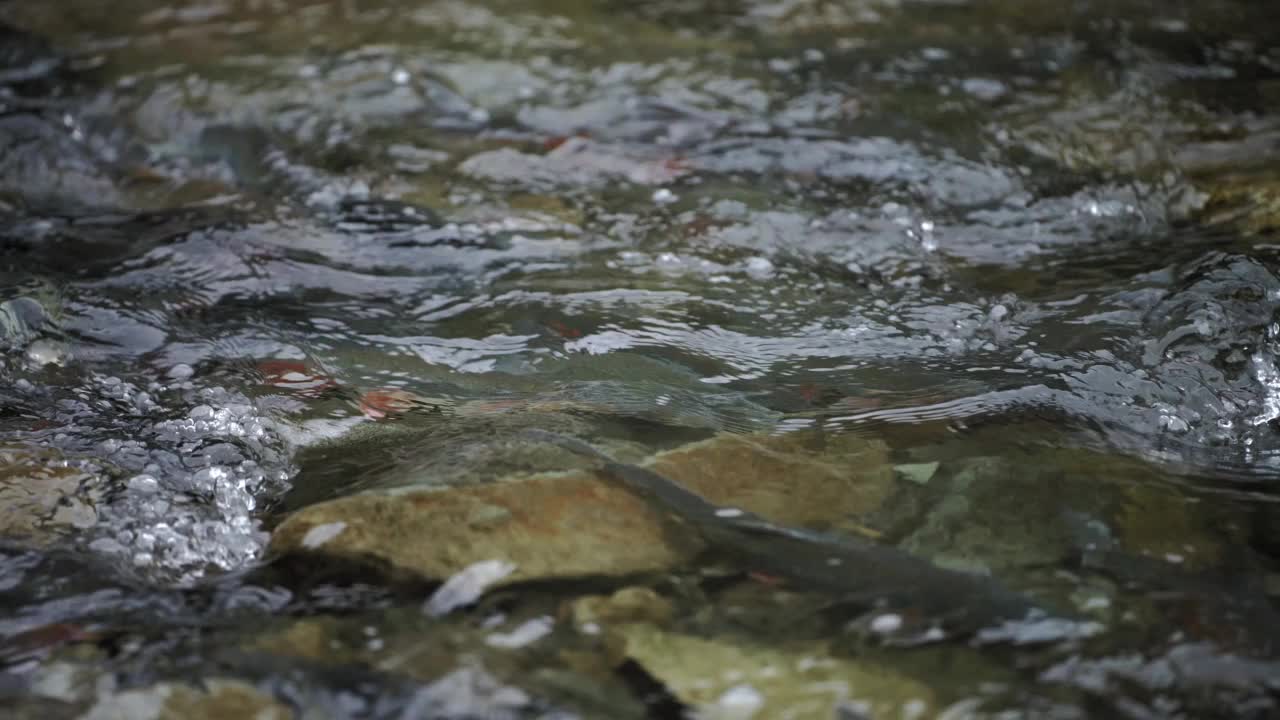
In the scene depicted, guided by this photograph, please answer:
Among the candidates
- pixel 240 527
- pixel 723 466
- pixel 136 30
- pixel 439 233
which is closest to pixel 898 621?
pixel 723 466

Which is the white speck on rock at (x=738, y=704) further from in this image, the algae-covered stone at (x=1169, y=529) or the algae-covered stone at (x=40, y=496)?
the algae-covered stone at (x=40, y=496)

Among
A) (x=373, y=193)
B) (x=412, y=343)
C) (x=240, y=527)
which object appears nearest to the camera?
(x=240, y=527)

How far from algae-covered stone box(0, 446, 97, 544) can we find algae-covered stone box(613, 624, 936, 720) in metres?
1.44

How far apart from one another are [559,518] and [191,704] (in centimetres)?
86

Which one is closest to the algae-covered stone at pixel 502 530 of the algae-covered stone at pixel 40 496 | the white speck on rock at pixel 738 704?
the white speck on rock at pixel 738 704

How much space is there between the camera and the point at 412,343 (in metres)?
3.65

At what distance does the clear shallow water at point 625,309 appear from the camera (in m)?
2.28

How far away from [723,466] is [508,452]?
55cm

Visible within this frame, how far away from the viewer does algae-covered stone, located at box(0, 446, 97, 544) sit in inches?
104

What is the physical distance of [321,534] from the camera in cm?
254

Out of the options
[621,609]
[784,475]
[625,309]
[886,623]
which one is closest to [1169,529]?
[886,623]

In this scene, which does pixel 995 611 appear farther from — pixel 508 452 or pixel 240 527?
pixel 240 527

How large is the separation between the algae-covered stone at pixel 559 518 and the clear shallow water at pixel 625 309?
0.07 meters

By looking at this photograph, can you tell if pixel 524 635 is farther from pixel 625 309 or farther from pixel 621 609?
pixel 625 309
